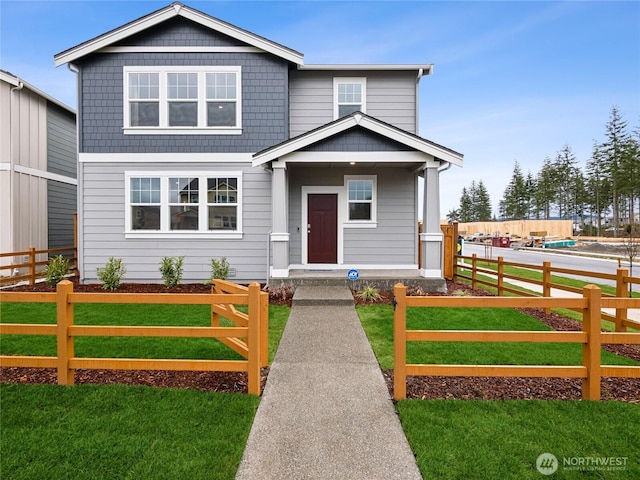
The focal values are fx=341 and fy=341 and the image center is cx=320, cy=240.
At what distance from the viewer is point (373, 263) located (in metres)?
10.4

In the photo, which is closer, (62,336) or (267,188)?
(62,336)

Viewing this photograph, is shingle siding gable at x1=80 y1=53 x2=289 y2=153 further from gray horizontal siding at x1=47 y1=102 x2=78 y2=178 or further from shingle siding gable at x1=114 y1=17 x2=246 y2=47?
gray horizontal siding at x1=47 y1=102 x2=78 y2=178

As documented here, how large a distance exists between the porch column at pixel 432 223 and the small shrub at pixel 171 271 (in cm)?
675

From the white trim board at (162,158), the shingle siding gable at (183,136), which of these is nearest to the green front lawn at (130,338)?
the white trim board at (162,158)

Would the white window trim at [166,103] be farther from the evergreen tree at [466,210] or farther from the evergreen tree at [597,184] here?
the evergreen tree at [466,210]

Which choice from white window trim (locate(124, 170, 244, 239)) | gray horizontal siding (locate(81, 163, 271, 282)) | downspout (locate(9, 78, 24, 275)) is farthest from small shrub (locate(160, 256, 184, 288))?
downspout (locate(9, 78, 24, 275))

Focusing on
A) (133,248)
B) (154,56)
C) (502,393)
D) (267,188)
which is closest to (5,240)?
(133,248)

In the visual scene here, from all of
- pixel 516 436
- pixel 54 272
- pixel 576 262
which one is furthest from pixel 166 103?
pixel 576 262

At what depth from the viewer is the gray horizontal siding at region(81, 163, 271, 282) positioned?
391 inches

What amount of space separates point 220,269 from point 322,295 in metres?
3.44

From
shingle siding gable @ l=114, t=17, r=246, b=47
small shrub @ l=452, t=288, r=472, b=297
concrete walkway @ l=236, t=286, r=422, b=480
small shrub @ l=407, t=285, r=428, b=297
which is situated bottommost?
concrete walkway @ l=236, t=286, r=422, b=480

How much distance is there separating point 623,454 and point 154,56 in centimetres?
1218

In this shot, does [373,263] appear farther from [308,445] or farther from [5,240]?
[5,240]

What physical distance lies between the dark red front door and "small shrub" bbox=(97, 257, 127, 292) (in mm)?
5382
